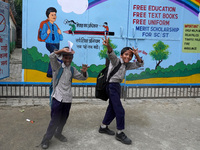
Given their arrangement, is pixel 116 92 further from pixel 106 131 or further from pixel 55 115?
pixel 55 115

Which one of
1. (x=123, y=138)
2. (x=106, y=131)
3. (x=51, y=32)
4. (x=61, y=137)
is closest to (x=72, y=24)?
(x=51, y=32)

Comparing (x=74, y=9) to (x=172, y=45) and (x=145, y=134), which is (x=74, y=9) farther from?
(x=145, y=134)

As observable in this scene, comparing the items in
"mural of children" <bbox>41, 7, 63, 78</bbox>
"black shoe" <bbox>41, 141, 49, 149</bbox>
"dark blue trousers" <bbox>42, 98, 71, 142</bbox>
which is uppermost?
"mural of children" <bbox>41, 7, 63, 78</bbox>

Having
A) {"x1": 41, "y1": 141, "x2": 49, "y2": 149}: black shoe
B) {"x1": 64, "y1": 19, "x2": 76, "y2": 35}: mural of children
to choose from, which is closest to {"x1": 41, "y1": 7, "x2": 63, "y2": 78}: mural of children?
{"x1": 64, "y1": 19, "x2": 76, "y2": 35}: mural of children

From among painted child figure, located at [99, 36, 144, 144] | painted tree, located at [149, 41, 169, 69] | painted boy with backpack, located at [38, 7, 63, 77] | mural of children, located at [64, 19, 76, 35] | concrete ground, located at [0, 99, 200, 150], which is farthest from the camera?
painted tree, located at [149, 41, 169, 69]

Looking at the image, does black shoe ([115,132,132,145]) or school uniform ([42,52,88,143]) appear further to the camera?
black shoe ([115,132,132,145])

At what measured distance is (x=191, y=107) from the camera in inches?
233

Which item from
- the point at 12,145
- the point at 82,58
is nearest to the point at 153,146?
the point at 12,145

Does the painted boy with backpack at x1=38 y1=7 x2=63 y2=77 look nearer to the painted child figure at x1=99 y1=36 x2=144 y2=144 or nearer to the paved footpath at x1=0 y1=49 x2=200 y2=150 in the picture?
the paved footpath at x1=0 y1=49 x2=200 y2=150

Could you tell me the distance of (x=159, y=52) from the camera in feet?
20.7

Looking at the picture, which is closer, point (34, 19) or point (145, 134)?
point (145, 134)

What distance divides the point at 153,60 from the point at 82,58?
1933 millimetres

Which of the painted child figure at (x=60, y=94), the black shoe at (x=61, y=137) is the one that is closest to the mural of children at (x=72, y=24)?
the painted child figure at (x=60, y=94)

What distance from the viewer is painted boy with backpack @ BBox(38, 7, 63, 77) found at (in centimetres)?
562
